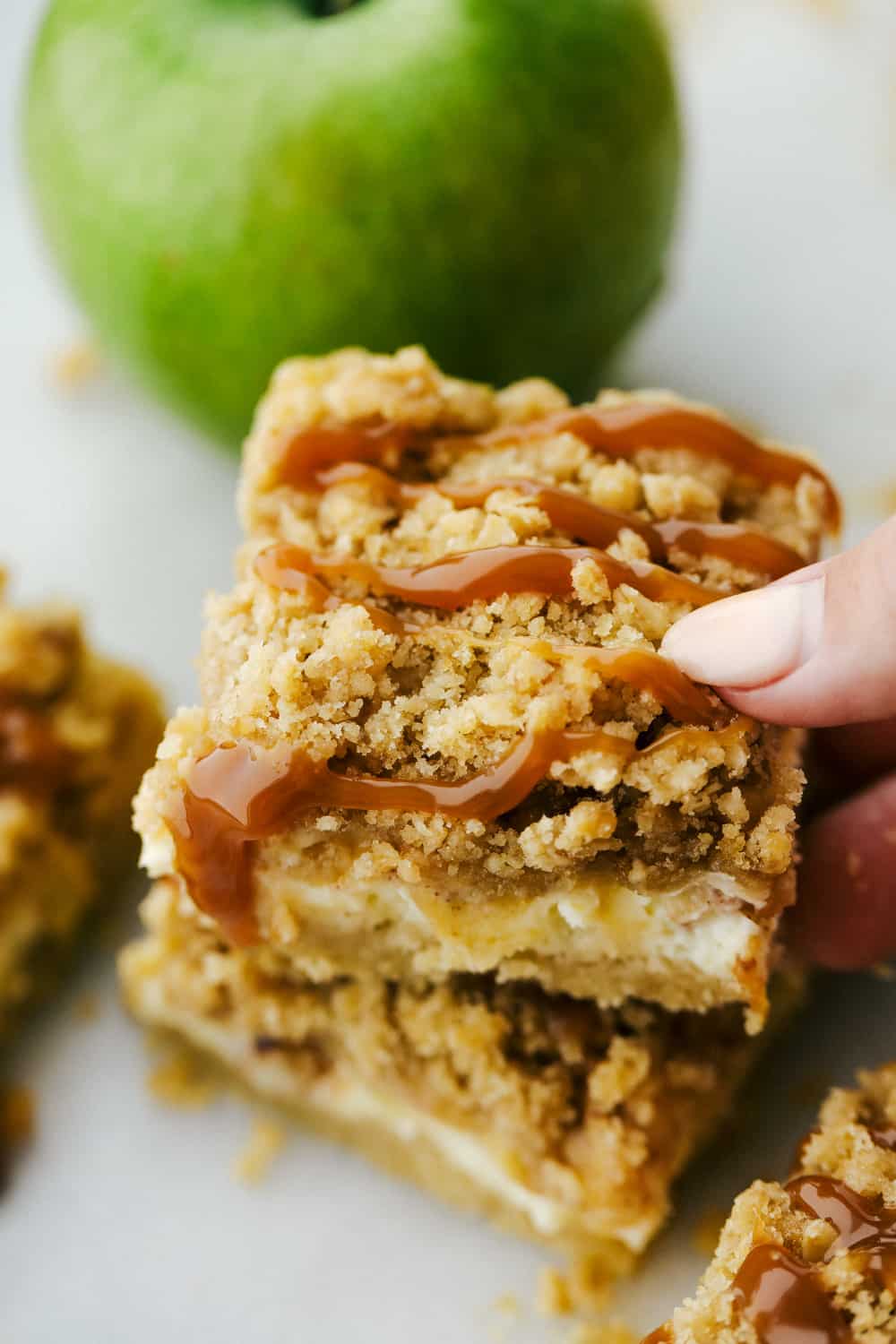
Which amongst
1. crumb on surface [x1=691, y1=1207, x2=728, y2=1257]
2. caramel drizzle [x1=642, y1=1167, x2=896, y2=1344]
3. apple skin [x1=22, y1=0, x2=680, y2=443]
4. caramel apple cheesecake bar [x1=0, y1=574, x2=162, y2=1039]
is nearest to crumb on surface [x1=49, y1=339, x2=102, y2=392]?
apple skin [x1=22, y1=0, x2=680, y2=443]

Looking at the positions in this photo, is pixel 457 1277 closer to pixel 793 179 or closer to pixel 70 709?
pixel 70 709

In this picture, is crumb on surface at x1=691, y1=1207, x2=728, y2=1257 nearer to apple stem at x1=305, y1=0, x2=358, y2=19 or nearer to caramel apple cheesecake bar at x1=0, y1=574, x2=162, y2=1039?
caramel apple cheesecake bar at x1=0, y1=574, x2=162, y2=1039

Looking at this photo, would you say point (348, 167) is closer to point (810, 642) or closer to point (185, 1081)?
point (810, 642)

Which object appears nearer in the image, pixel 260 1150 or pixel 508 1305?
pixel 508 1305

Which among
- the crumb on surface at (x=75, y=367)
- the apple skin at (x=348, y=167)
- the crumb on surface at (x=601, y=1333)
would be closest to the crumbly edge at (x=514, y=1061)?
the crumb on surface at (x=601, y=1333)

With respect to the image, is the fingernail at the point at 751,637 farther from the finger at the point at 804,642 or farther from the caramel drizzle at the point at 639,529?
the caramel drizzle at the point at 639,529

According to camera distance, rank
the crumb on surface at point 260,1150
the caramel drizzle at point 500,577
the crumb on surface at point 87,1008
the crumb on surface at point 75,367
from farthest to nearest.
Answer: the crumb on surface at point 75,367 < the crumb on surface at point 87,1008 < the crumb on surface at point 260,1150 < the caramel drizzle at point 500,577

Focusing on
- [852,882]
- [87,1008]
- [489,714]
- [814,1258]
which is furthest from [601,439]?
[87,1008]
